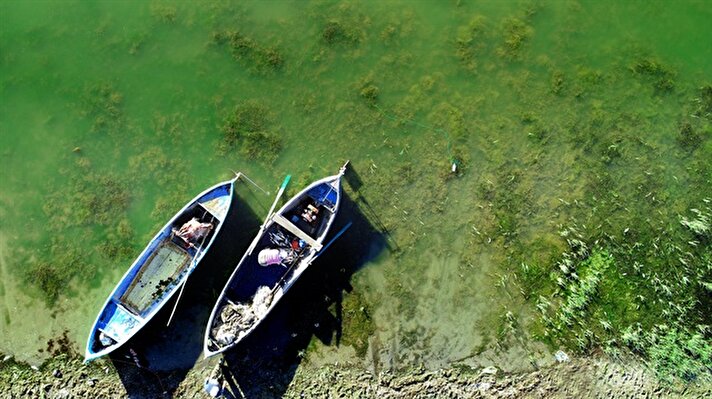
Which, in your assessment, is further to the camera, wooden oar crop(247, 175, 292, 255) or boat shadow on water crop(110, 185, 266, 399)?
boat shadow on water crop(110, 185, 266, 399)

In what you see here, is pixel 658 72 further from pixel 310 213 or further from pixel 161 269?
pixel 161 269

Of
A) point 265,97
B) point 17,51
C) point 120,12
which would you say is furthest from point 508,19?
point 17,51

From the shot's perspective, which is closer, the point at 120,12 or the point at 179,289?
the point at 179,289

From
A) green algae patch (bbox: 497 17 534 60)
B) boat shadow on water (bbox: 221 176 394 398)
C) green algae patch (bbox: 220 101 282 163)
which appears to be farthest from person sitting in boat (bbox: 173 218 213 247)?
green algae patch (bbox: 497 17 534 60)

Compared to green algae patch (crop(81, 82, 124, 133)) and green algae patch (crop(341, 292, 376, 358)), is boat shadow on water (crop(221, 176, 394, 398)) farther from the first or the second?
green algae patch (crop(81, 82, 124, 133))

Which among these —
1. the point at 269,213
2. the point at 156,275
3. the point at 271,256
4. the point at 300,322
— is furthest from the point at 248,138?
the point at 300,322

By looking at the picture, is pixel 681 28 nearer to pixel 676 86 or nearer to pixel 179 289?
pixel 676 86
